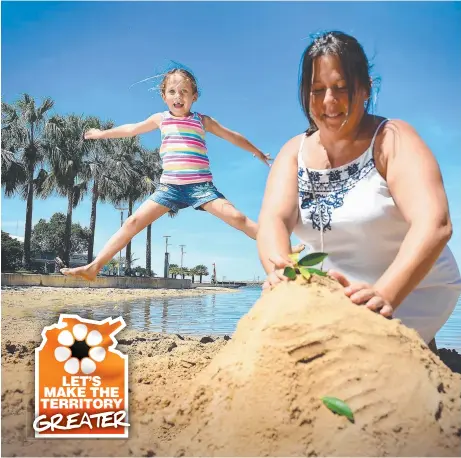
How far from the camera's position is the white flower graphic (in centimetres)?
199

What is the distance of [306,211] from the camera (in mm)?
2104

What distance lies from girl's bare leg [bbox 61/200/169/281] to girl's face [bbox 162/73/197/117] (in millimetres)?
604

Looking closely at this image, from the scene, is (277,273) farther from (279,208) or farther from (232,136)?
(232,136)

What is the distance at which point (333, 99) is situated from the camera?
191cm

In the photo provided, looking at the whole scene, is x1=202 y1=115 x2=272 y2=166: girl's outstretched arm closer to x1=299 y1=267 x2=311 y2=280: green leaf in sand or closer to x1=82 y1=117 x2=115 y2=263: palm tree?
x1=299 y1=267 x2=311 y2=280: green leaf in sand

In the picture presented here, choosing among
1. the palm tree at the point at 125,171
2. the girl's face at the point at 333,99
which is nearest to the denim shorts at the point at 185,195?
the girl's face at the point at 333,99

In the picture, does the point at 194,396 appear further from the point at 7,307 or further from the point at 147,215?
the point at 7,307

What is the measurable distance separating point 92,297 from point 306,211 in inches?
151

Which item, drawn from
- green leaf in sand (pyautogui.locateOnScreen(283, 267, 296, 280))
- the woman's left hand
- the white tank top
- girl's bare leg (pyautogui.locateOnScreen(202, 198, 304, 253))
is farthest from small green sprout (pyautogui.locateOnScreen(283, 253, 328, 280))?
girl's bare leg (pyautogui.locateOnScreen(202, 198, 304, 253))

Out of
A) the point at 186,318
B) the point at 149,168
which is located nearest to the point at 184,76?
the point at 149,168

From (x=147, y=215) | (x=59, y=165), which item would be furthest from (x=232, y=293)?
(x=147, y=215)

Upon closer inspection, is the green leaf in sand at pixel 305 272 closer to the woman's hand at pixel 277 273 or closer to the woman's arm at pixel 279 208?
the woman's hand at pixel 277 273

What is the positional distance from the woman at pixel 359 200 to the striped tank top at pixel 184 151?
1204 millimetres

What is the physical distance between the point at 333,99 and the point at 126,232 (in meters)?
2.02
